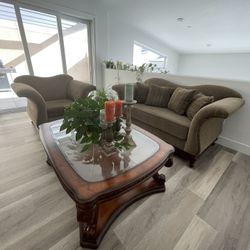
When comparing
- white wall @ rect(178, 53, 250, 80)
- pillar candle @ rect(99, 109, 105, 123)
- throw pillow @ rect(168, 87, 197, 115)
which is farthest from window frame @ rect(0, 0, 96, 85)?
white wall @ rect(178, 53, 250, 80)

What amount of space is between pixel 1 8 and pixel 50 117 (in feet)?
7.93

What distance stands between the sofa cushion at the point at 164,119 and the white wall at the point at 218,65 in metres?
4.92

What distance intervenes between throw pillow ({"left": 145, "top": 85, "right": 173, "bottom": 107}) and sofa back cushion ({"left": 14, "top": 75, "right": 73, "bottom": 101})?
1.51 meters

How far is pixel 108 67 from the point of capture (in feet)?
13.7

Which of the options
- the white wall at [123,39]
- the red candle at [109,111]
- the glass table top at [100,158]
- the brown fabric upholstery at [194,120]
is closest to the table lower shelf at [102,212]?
the glass table top at [100,158]

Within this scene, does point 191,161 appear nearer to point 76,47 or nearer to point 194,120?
point 194,120

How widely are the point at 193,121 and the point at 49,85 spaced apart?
231 centimetres

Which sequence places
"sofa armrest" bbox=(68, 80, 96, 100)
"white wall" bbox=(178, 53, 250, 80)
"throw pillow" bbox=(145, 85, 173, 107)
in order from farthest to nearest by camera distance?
"white wall" bbox=(178, 53, 250, 80), "sofa armrest" bbox=(68, 80, 96, 100), "throw pillow" bbox=(145, 85, 173, 107)

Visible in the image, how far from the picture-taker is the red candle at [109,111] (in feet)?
3.36

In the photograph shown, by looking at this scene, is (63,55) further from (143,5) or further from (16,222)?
(16,222)

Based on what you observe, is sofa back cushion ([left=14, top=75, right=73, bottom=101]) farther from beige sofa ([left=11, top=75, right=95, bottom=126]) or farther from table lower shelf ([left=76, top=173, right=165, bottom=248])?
table lower shelf ([left=76, top=173, right=165, bottom=248])

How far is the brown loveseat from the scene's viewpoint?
60.8 inches

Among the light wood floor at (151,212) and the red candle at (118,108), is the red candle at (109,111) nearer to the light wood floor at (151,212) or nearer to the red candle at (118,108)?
the red candle at (118,108)

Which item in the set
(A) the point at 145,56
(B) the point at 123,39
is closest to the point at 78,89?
(B) the point at 123,39
